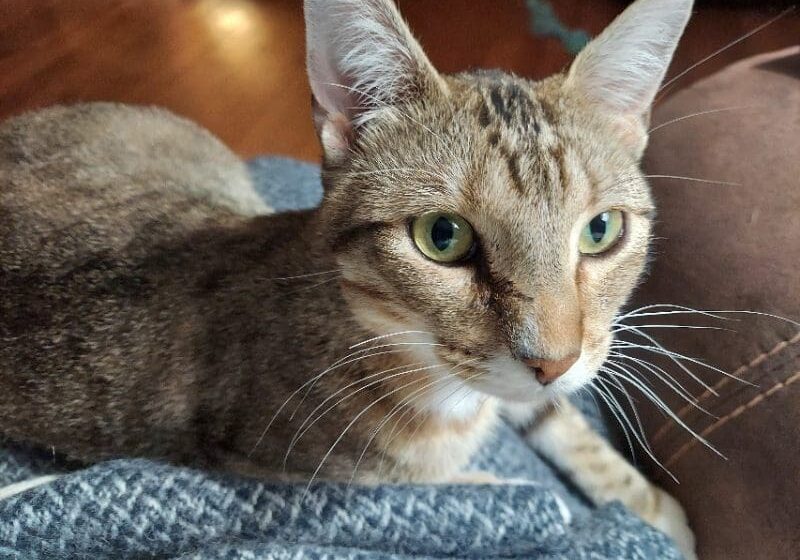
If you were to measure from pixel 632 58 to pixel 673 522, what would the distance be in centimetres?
84

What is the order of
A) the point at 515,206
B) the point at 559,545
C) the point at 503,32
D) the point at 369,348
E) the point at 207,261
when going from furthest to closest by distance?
the point at 503,32
the point at 207,261
the point at 559,545
the point at 369,348
the point at 515,206

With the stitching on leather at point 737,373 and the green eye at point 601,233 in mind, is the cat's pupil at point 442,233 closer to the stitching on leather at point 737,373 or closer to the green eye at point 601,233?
the green eye at point 601,233

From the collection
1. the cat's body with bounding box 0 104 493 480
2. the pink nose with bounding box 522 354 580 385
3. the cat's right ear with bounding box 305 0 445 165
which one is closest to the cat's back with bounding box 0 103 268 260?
the cat's body with bounding box 0 104 493 480

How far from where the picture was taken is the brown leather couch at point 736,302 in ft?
3.74

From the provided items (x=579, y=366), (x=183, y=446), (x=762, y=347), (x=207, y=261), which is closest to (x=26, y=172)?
(x=207, y=261)

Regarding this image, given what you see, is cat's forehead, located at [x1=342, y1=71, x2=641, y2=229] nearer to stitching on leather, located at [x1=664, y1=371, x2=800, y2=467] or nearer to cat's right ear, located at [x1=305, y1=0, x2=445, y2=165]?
cat's right ear, located at [x1=305, y1=0, x2=445, y2=165]

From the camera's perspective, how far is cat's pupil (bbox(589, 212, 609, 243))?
3.42 feet

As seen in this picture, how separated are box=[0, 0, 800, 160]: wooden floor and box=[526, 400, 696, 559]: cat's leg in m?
1.32

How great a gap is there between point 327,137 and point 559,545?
0.78 metres

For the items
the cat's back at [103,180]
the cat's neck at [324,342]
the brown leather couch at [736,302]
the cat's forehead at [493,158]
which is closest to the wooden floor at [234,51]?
the cat's back at [103,180]

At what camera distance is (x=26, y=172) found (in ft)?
4.72

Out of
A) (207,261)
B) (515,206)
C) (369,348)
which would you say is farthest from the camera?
(207,261)

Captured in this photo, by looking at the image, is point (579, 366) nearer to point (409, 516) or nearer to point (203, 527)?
point (409, 516)

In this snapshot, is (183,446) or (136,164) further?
(136,164)
